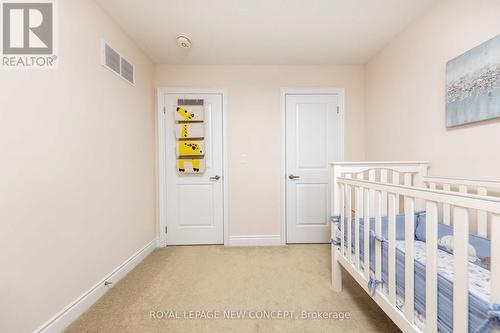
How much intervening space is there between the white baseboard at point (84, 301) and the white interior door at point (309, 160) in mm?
1751

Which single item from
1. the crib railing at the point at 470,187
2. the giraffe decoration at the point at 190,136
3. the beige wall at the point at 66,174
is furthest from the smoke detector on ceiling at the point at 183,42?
the crib railing at the point at 470,187

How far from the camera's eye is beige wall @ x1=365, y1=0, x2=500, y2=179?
1.27m

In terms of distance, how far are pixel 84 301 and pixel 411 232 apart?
6.59 feet

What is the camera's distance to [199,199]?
2.52 meters

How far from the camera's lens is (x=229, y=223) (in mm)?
2520

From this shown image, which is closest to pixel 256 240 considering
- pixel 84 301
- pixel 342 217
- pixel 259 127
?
pixel 342 217

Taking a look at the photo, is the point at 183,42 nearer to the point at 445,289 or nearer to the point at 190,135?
the point at 190,135

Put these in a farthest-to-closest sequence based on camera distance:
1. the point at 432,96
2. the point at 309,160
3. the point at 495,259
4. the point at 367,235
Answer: the point at 309,160
the point at 432,96
the point at 367,235
the point at 495,259

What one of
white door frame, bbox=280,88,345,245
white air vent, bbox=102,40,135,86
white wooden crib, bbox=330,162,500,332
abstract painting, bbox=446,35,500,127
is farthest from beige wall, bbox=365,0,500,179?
white air vent, bbox=102,40,135,86

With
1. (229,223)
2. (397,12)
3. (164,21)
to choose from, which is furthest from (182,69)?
(397,12)

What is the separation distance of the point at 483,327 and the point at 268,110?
2.30 meters

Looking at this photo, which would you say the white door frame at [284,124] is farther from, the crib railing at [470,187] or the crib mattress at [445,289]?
the crib mattress at [445,289]

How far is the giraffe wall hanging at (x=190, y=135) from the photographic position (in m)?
2.43

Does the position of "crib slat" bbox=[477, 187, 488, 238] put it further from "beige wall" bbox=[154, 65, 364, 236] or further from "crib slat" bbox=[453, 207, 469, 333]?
"beige wall" bbox=[154, 65, 364, 236]
